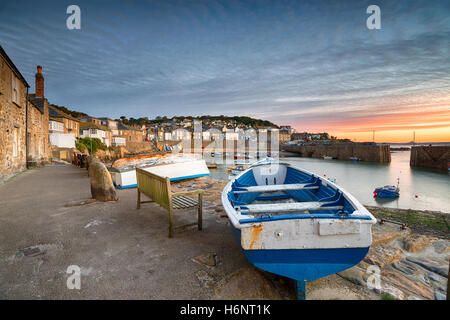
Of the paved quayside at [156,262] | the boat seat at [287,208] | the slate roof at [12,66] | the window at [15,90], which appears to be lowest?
the paved quayside at [156,262]

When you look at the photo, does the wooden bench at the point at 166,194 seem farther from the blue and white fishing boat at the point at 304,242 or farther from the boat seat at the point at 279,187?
the blue and white fishing boat at the point at 304,242

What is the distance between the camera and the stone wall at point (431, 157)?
36.9 metres

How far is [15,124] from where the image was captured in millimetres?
11203

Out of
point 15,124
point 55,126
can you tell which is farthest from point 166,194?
point 55,126

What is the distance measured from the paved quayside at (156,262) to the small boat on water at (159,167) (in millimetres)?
3891


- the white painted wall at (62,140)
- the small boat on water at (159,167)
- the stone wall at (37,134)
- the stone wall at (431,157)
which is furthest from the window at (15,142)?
the stone wall at (431,157)

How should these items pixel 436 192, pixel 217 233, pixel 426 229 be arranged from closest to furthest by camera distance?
pixel 217 233
pixel 426 229
pixel 436 192

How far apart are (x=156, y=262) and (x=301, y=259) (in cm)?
196

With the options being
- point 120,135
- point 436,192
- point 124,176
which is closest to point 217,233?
point 124,176

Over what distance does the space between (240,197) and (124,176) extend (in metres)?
6.40

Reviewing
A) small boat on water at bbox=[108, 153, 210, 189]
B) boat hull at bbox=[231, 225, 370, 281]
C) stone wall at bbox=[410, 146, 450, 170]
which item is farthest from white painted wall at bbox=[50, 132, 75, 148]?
stone wall at bbox=[410, 146, 450, 170]
